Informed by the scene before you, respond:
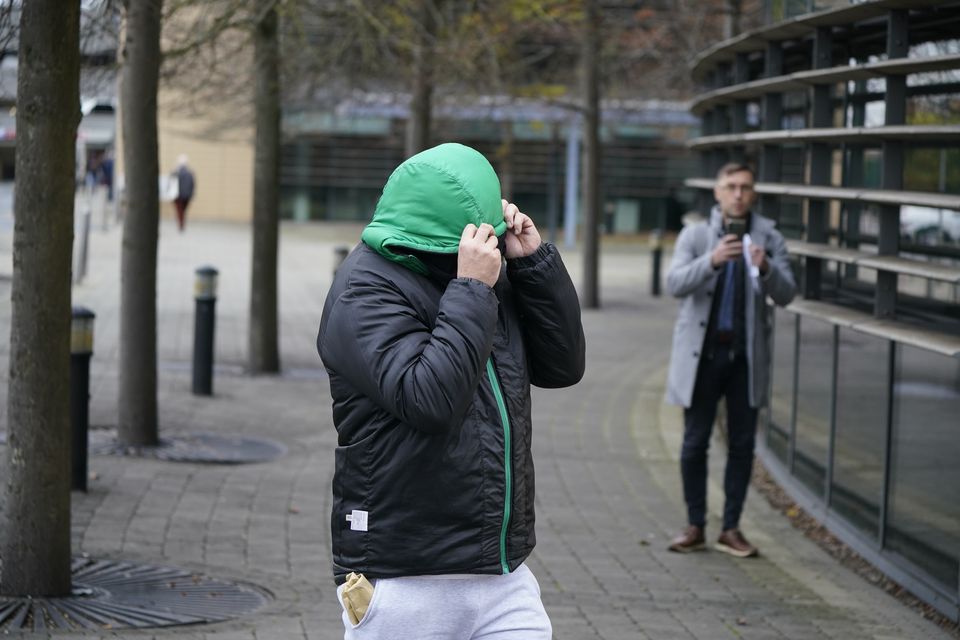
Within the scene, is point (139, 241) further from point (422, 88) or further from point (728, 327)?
point (422, 88)

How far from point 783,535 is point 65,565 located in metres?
3.98

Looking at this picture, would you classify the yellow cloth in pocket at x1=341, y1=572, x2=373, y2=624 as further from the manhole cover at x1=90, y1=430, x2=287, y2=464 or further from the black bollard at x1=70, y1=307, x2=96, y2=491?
the manhole cover at x1=90, y1=430, x2=287, y2=464

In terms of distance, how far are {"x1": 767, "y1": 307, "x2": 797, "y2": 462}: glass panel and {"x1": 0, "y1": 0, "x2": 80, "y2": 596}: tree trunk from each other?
4.86 metres

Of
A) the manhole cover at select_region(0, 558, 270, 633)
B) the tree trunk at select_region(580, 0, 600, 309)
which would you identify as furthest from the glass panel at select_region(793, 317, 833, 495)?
the tree trunk at select_region(580, 0, 600, 309)

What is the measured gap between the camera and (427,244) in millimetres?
3234

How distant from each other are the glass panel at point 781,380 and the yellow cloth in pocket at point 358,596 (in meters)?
6.16

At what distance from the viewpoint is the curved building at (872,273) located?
6.61 meters

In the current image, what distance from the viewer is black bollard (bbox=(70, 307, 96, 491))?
25.7 ft

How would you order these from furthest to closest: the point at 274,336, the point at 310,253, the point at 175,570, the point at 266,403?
the point at 310,253, the point at 274,336, the point at 266,403, the point at 175,570

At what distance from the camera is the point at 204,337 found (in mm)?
11844

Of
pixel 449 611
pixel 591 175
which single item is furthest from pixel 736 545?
pixel 591 175

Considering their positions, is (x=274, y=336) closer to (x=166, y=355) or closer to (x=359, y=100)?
(x=166, y=355)

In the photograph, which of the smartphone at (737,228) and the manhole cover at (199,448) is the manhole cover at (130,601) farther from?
the manhole cover at (199,448)

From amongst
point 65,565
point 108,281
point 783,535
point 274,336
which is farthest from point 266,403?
point 108,281
